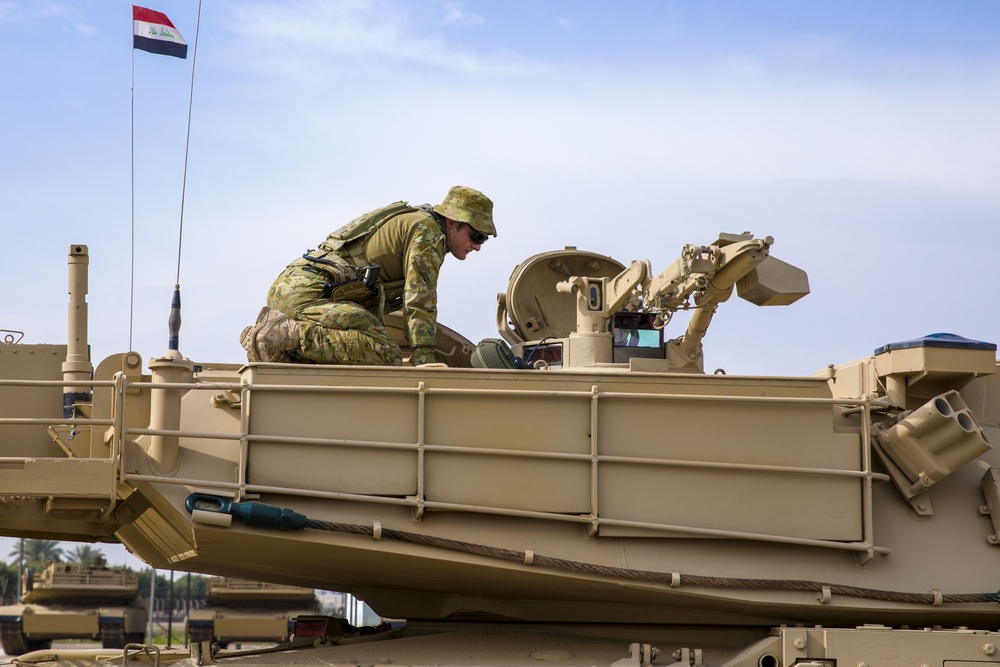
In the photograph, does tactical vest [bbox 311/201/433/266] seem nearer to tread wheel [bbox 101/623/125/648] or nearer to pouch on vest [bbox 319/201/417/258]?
pouch on vest [bbox 319/201/417/258]

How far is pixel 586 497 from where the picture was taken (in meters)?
7.09

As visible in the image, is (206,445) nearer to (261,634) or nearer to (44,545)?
(261,634)

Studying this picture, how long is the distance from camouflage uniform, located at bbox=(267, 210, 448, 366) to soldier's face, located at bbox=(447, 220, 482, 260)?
0.08m

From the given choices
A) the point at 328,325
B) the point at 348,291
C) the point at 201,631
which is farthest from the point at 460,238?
the point at 201,631

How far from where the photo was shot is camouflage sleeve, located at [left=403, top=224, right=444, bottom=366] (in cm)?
789

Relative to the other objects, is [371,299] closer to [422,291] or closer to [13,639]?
[422,291]

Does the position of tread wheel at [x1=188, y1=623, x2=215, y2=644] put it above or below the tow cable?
below

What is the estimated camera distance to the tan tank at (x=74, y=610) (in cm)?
2308

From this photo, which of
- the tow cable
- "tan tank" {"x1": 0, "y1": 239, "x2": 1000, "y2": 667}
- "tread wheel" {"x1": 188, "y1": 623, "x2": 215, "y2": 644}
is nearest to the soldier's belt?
"tan tank" {"x1": 0, "y1": 239, "x2": 1000, "y2": 667}

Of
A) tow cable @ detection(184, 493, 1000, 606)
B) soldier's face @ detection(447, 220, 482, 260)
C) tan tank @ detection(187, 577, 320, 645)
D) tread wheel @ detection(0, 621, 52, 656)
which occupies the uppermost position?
soldier's face @ detection(447, 220, 482, 260)

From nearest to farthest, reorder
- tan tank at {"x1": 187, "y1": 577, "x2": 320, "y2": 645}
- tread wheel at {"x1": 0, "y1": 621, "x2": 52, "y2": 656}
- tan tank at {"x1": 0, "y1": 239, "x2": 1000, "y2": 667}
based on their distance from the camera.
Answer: tan tank at {"x1": 0, "y1": 239, "x2": 1000, "y2": 667} < tan tank at {"x1": 187, "y1": 577, "x2": 320, "y2": 645} < tread wheel at {"x1": 0, "y1": 621, "x2": 52, "y2": 656}

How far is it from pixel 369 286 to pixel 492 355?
37.0 inches

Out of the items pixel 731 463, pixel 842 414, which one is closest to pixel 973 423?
pixel 842 414

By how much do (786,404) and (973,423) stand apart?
1192 millimetres
